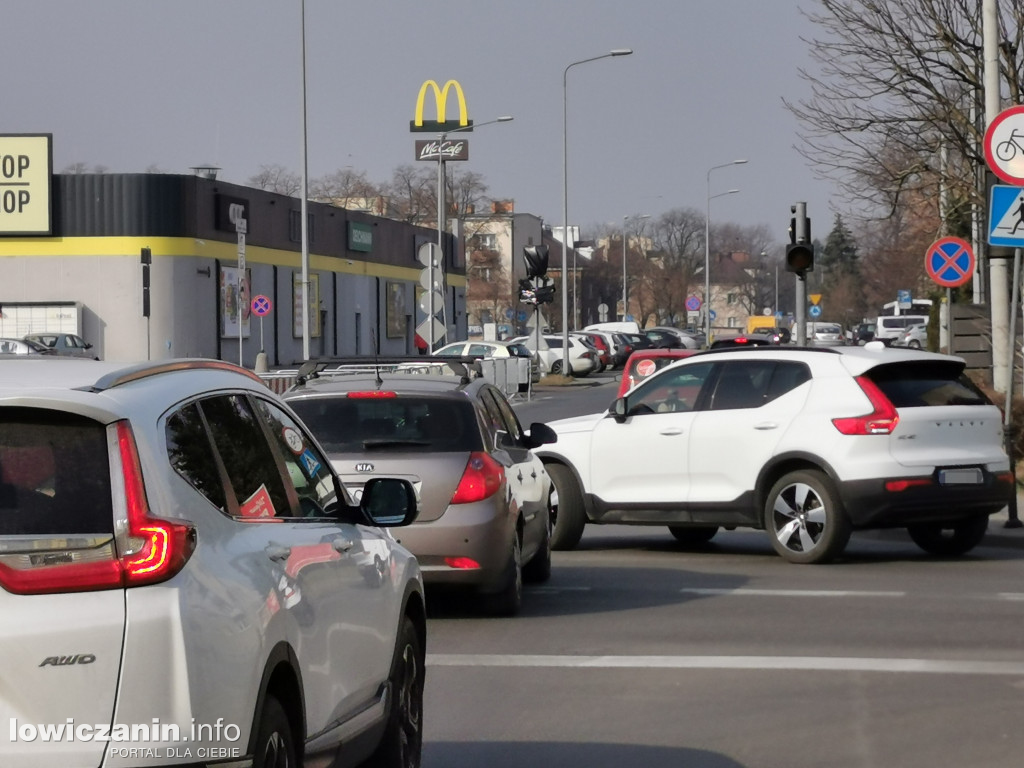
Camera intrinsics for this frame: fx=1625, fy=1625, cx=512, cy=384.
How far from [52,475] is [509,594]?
6656 millimetres

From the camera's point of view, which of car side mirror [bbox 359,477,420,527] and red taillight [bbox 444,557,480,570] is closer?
car side mirror [bbox 359,477,420,527]

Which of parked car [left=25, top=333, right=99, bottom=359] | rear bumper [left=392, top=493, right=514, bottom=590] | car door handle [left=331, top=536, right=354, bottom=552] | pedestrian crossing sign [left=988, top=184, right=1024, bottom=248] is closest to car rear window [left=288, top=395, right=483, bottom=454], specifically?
rear bumper [left=392, top=493, right=514, bottom=590]

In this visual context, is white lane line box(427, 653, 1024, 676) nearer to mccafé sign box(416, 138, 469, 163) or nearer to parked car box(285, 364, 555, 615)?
parked car box(285, 364, 555, 615)

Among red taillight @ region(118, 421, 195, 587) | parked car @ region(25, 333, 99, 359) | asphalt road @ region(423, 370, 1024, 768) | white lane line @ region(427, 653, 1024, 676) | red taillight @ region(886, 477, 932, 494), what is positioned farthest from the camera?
parked car @ region(25, 333, 99, 359)

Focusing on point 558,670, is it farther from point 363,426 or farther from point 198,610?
point 198,610

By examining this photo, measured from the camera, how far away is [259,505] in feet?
14.3

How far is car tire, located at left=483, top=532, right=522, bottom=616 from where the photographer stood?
993 cm

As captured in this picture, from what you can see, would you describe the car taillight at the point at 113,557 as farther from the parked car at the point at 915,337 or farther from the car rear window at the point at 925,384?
the parked car at the point at 915,337

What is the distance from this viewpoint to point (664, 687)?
25.6ft

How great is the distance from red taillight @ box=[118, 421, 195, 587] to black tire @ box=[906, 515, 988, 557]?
9963 millimetres

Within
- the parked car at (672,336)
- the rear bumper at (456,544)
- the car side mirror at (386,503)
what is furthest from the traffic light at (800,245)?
the parked car at (672,336)

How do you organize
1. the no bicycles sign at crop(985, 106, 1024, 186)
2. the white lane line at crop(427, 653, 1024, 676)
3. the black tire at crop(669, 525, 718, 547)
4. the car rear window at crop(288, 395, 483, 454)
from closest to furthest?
the white lane line at crop(427, 653, 1024, 676)
the car rear window at crop(288, 395, 483, 454)
the no bicycles sign at crop(985, 106, 1024, 186)
the black tire at crop(669, 525, 718, 547)

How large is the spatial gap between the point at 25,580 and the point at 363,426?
674cm

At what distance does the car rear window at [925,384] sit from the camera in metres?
12.5
